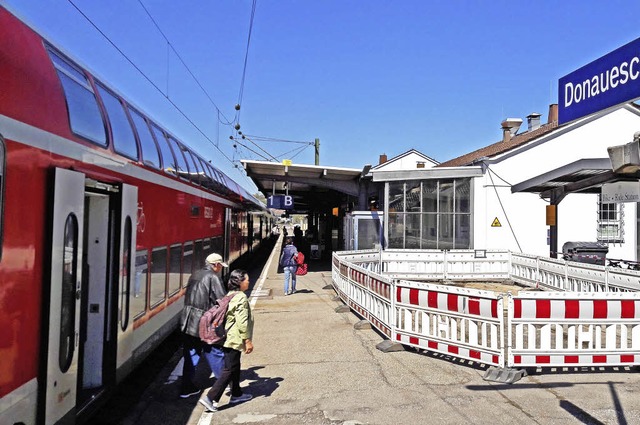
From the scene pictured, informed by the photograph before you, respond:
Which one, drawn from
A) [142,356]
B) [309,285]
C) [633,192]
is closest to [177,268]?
[142,356]

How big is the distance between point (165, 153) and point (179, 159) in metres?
0.94

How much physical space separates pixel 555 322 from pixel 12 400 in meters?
5.96

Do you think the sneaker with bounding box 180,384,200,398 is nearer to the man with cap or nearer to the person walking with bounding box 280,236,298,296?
the man with cap

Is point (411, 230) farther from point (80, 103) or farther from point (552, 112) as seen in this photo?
point (552, 112)

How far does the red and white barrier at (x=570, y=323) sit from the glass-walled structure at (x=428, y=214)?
12.8 metres

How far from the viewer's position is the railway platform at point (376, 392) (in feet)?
16.5

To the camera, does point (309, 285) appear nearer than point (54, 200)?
No

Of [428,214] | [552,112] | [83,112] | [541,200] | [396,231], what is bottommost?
[396,231]

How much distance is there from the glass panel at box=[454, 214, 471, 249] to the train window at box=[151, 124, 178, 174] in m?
13.8

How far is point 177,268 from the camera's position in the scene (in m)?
7.96

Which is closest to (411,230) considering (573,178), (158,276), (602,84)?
(573,178)

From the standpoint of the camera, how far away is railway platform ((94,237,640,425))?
502 cm

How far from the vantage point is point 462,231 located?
19328 mm

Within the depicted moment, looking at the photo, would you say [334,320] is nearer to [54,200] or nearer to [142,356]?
[142,356]
